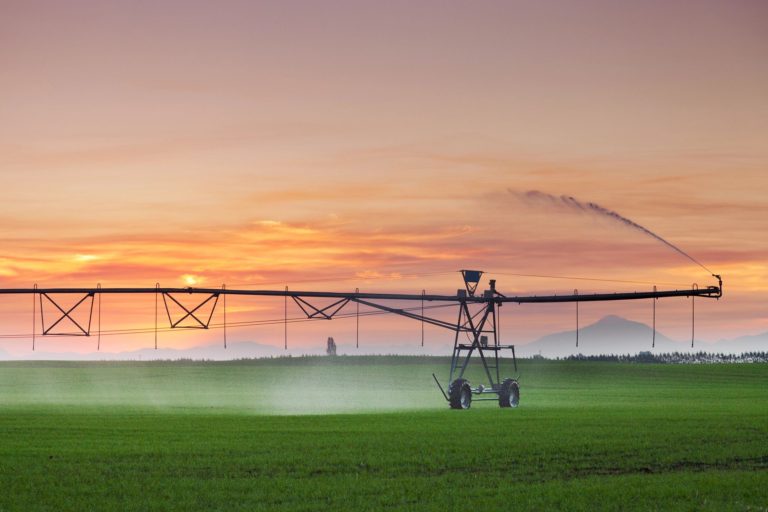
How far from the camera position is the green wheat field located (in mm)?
26859

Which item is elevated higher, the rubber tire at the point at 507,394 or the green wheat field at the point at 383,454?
the rubber tire at the point at 507,394

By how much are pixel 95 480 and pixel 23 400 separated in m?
53.1

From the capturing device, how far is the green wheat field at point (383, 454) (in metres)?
26.9

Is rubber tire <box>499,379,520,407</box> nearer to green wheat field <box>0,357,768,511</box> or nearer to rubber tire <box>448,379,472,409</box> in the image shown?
green wheat field <box>0,357,768,511</box>

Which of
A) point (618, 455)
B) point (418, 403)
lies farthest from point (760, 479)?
point (418, 403)

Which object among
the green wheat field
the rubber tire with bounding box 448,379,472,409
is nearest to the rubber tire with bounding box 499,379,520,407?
the green wheat field

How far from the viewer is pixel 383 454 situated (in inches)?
1396

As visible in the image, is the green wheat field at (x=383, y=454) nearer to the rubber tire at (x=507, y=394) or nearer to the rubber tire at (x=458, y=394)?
the rubber tire at (x=507, y=394)

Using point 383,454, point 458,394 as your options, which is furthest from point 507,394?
point 383,454

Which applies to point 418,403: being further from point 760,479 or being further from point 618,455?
point 760,479

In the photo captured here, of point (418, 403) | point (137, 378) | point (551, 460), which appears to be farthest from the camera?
point (137, 378)

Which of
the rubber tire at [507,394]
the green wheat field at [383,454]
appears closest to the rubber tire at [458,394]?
the green wheat field at [383,454]

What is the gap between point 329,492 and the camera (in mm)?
27688

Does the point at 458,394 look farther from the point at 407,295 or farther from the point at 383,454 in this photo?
the point at 383,454
